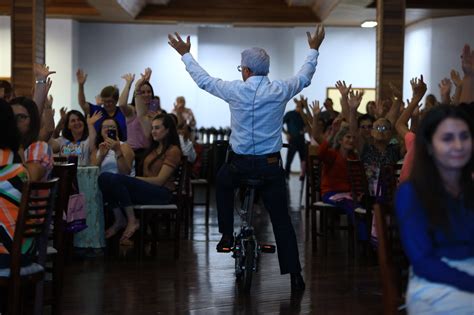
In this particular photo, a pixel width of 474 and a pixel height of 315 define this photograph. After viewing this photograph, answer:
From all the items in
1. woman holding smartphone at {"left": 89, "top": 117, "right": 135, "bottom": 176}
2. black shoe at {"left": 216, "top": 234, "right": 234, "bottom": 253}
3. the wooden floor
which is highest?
woman holding smartphone at {"left": 89, "top": 117, "right": 135, "bottom": 176}

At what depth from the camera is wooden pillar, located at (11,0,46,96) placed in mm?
11797

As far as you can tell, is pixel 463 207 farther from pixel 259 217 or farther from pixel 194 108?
pixel 194 108

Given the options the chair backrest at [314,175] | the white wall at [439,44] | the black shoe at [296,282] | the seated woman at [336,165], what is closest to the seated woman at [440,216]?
the black shoe at [296,282]

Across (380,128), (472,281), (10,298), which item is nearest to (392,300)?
(472,281)

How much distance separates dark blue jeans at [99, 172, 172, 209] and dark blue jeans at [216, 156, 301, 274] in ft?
4.76

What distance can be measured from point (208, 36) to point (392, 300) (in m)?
17.3

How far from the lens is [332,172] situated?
8352 mm

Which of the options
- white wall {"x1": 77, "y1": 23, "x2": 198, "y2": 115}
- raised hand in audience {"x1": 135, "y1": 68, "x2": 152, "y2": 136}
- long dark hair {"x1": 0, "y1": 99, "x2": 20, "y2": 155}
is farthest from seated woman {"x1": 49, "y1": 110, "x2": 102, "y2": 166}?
white wall {"x1": 77, "y1": 23, "x2": 198, "y2": 115}

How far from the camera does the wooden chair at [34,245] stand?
3.91 m

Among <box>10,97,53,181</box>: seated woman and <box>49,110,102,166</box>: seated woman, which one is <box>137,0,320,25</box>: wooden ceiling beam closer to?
<box>49,110,102,166</box>: seated woman

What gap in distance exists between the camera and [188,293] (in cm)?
613

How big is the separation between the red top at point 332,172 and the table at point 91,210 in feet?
6.69

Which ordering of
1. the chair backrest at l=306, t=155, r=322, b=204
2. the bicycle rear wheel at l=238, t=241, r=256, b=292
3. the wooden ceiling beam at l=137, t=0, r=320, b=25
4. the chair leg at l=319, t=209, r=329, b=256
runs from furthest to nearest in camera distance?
the wooden ceiling beam at l=137, t=0, r=320, b=25, the chair backrest at l=306, t=155, r=322, b=204, the chair leg at l=319, t=209, r=329, b=256, the bicycle rear wheel at l=238, t=241, r=256, b=292

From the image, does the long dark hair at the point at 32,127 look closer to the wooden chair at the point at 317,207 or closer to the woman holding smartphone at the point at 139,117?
the wooden chair at the point at 317,207
